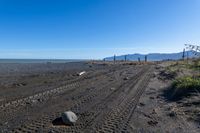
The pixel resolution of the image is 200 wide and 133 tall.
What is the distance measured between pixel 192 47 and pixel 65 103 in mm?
21548

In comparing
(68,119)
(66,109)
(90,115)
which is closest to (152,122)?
(90,115)

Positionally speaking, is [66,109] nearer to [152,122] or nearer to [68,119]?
[68,119]

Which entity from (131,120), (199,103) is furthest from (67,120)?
(199,103)

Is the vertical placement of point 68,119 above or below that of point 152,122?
above

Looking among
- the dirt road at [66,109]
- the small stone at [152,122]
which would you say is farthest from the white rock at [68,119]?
the small stone at [152,122]

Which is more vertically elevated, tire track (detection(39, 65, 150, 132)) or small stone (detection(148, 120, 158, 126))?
tire track (detection(39, 65, 150, 132))

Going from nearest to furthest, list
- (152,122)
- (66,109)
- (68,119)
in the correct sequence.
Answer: (68,119)
(152,122)
(66,109)

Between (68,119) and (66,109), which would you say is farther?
(66,109)

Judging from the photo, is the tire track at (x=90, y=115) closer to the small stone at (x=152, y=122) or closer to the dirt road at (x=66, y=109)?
the dirt road at (x=66, y=109)

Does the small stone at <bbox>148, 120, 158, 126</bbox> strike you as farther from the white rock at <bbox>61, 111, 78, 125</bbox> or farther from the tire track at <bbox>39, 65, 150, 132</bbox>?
the white rock at <bbox>61, 111, 78, 125</bbox>

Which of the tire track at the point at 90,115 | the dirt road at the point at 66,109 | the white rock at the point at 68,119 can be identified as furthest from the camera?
the white rock at the point at 68,119

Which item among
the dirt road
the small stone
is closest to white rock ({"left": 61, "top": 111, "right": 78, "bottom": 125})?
the dirt road

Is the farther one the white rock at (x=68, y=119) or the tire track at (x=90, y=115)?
the white rock at (x=68, y=119)

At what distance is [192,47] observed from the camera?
96.8 feet
